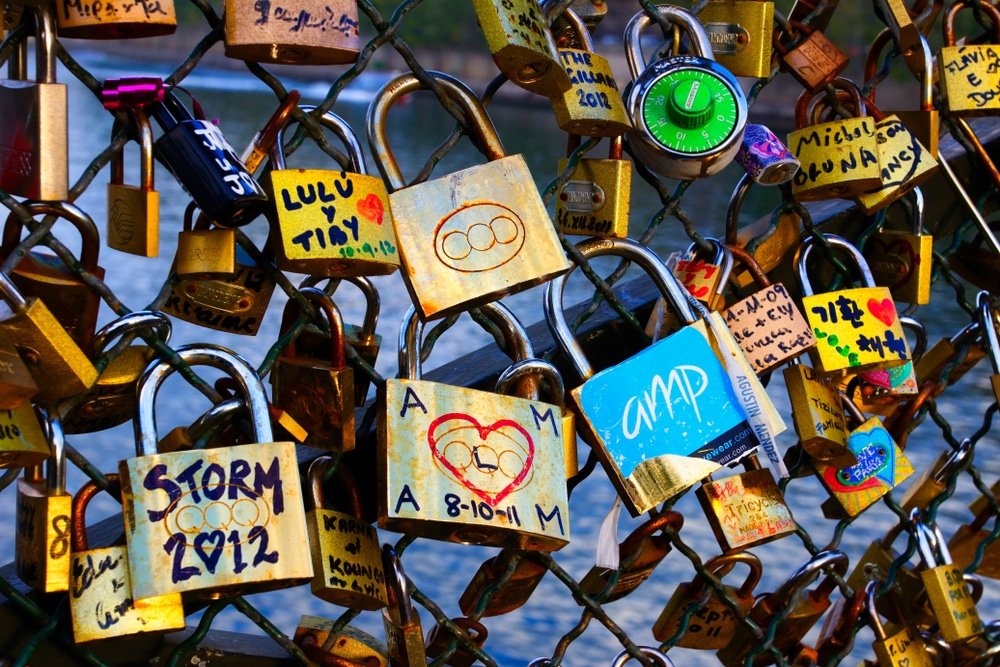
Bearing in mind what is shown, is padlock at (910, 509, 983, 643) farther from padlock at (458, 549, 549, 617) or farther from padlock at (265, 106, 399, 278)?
padlock at (265, 106, 399, 278)

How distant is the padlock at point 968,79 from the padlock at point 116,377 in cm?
67

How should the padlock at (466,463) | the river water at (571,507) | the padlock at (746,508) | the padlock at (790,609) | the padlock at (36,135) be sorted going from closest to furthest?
the padlock at (36,135) → the padlock at (466,463) → the padlock at (746,508) → the padlock at (790,609) → the river water at (571,507)

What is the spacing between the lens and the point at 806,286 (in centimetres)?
98

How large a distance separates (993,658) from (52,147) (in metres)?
0.95

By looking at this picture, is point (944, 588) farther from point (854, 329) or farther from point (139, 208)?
point (139, 208)

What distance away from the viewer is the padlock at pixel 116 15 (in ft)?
2.01

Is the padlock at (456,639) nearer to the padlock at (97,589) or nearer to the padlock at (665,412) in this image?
the padlock at (665,412)

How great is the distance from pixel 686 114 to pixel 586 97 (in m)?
0.08

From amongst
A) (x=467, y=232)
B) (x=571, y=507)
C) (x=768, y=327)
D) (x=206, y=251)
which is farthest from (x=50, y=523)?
(x=571, y=507)

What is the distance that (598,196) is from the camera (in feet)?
2.75

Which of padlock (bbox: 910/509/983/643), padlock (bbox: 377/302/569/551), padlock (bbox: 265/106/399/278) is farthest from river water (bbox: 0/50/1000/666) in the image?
padlock (bbox: 265/106/399/278)

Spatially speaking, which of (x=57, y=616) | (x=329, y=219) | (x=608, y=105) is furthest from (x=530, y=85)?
(x=57, y=616)

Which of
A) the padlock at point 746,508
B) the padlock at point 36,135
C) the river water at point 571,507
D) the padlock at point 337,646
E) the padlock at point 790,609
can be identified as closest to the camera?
the padlock at point 36,135

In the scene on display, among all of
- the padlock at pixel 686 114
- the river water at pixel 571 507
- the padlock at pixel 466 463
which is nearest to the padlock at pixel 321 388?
the padlock at pixel 466 463
